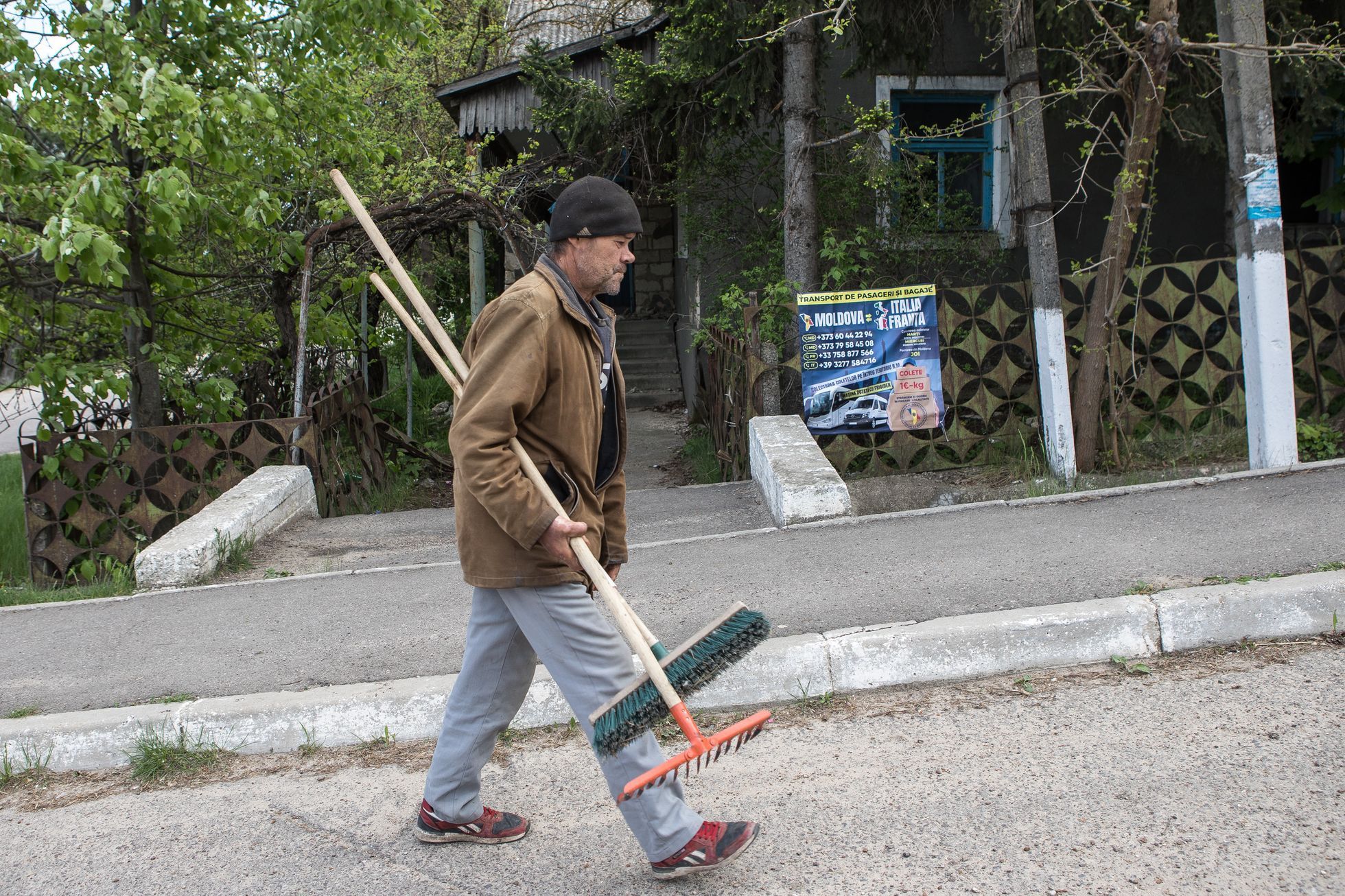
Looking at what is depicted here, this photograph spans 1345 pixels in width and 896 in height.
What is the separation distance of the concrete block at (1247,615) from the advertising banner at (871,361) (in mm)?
3869

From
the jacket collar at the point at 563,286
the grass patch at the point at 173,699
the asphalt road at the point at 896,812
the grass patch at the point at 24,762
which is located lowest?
the asphalt road at the point at 896,812

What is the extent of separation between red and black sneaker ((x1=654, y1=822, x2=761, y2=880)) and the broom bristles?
381 millimetres

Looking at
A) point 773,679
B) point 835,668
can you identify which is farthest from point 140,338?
point 835,668

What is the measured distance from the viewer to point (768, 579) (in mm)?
5320

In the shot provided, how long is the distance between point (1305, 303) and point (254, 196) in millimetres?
7990

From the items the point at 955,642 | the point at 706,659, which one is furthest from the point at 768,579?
the point at 706,659

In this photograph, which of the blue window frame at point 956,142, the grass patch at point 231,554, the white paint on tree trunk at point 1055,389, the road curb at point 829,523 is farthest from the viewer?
the blue window frame at point 956,142

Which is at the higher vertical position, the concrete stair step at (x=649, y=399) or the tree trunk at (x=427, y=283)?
the tree trunk at (x=427, y=283)

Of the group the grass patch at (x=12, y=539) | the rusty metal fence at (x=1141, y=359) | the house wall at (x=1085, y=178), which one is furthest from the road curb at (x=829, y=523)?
the house wall at (x=1085, y=178)

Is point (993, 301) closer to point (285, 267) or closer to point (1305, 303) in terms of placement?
point (1305, 303)

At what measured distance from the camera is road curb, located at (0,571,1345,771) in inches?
160

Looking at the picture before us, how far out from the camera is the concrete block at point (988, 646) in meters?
4.21

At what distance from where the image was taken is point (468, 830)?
3154 mm

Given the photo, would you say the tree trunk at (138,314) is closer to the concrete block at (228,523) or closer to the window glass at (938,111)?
the concrete block at (228,523)
